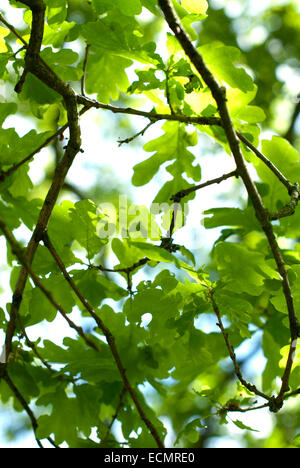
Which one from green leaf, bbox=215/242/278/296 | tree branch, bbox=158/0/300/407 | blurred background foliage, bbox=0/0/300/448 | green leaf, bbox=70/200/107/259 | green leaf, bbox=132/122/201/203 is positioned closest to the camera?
tree branch, bbox=158/0/300/407

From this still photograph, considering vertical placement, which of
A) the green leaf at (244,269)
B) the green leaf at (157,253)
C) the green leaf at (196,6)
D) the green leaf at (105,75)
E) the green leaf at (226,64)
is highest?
the green leaf at (105,75)

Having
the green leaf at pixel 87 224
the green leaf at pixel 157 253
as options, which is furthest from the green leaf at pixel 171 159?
the green leaf at pixel 157 253

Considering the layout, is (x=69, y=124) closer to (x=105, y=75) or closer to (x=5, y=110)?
(x=5, y=110)

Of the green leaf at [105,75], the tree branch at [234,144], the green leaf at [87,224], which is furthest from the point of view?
the green leaf at [105,75]

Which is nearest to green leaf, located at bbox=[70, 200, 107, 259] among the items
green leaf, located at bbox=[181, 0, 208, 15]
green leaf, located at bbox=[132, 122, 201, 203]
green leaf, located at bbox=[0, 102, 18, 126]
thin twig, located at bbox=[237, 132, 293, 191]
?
green leaf, located at bbox=[132, 122, 201, 203]

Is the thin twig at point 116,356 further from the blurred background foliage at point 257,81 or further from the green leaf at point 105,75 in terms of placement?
the blurred background foliage at point 257,81

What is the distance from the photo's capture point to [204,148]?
14.1 ft

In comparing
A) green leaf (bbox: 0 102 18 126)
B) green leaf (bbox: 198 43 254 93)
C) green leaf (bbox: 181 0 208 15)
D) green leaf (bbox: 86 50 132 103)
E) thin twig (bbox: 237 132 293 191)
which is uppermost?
green leaf (bbox: 86 50 132 103)

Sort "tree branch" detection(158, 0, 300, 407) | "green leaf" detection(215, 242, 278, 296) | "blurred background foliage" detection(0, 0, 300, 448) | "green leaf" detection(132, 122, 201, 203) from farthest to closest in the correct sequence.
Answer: "blurred background foliage" detection(0, 0, 300, 448), "green leaf" detection(132, 122, 201, 203), "green leaf" detection(215, 242, 278, 296), "tree branch" detection(158, 0, 300, 407)

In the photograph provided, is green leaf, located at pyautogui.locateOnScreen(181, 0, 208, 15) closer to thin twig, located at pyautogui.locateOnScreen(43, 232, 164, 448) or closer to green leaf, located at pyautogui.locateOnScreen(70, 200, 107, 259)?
green leaf, located at pyautogui.locateOnScreen(70, 200, 107, 259)

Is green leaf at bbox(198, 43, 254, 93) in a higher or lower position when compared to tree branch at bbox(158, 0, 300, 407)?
higher

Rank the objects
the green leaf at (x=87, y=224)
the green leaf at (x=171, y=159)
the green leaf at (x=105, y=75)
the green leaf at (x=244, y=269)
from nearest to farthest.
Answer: the green leaf at (x=244, y=269) < the green leaf at (x=87, y=224) < the green leaf at (x=171, y=159) < the green leaf at (x=105, y=75)
